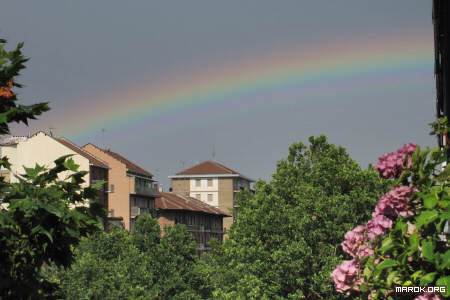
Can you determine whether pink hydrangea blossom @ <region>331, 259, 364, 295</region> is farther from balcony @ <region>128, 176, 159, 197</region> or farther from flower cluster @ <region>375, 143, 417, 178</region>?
balcony @ <region>128, 176, 159, 197</region>

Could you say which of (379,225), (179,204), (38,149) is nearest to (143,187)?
(179,204)

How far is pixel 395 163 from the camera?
683 centimetres

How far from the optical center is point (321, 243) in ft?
159

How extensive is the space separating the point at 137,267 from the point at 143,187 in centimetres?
4239

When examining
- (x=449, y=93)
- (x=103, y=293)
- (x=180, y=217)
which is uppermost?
(x=180, y=217)

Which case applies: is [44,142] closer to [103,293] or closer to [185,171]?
[103,293]

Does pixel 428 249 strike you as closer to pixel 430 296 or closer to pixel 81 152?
pixel 430 296

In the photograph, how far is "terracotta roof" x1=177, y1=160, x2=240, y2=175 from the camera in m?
162

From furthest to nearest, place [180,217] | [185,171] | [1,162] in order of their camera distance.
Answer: [185,171] → [180,217] → [1,162]

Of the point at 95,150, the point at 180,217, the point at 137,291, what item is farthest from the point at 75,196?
the point at 180,217

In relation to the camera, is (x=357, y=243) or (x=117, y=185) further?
(x=117, y=185)

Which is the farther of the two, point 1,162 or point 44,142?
point 44,142

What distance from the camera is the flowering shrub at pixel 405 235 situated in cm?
586

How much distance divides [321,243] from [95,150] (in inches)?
2370
